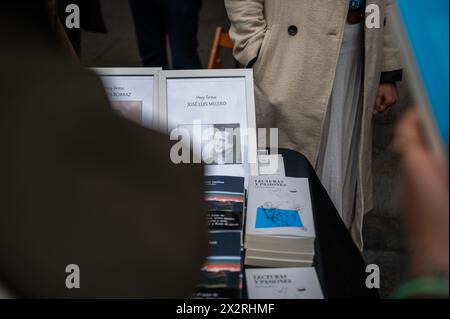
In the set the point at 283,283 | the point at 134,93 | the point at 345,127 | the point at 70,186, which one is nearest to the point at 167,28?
the point at 345,127

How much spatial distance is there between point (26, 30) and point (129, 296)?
19.8 inches

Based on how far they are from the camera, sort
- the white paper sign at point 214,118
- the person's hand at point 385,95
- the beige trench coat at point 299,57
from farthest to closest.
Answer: the person's hand at point 385,95 < the beige trench coat at point 299,57 < the white paper sign at point 214,118

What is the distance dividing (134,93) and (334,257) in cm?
84

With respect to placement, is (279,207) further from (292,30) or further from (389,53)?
(389,53)

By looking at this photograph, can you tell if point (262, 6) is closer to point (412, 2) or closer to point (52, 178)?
point (412, 2)

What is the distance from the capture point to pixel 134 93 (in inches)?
64.4

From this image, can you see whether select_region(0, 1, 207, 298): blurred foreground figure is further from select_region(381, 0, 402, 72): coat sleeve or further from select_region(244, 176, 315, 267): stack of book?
select_region(381, 0, 402, 72): coat sleeve

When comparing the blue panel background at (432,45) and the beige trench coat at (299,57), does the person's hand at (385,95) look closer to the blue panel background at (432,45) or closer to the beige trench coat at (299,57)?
the beige trench coat at (299,57)

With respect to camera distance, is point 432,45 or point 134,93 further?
point 134,93

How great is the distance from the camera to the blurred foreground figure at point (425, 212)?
0.67m

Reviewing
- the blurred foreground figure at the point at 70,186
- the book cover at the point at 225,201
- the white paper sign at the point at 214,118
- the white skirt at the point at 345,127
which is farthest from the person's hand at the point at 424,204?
the white skirt at the point at 345,127

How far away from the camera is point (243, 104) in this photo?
1647 mm

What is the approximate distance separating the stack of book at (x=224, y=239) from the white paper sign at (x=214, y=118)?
113 millimetres
